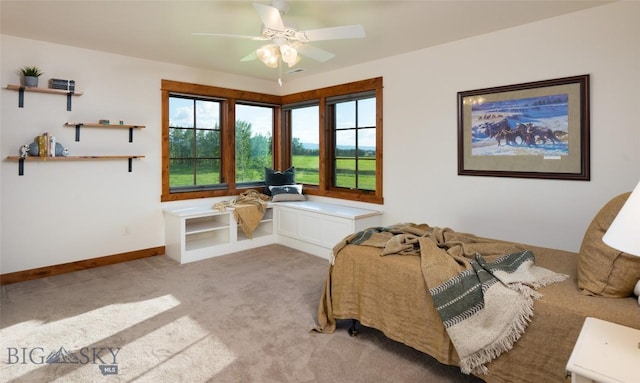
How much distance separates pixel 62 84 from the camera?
3840 mm

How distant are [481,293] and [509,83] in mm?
2367

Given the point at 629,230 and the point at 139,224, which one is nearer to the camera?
the point at 629,230

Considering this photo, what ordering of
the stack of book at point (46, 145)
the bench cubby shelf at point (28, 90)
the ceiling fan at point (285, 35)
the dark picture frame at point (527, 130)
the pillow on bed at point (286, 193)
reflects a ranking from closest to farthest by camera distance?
the ceiling fan at point (285, 35) < the dark picture frame at point (527, 130) < the bench cubby shelf at point (28, 90) < the stack of book at point (46, 145) < the pillow on bed at point (286, 193)

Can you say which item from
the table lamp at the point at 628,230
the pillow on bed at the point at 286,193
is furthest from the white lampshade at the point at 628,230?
the pillow on bed at the point at 286,193

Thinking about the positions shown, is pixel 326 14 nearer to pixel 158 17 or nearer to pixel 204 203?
pixel 158 17

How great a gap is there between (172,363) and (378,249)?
148 cm

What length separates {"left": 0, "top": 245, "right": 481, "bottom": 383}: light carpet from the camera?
215 centimetres

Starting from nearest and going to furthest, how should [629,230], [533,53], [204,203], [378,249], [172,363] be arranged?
[629,230] < [172,363] < [378,249] < [533,53] < [204,203]

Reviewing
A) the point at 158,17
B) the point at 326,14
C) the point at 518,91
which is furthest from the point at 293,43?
the point at 518,91

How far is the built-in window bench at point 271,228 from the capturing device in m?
4.36

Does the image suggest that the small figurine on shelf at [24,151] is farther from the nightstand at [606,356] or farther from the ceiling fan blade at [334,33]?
the nightstand at [606,356]

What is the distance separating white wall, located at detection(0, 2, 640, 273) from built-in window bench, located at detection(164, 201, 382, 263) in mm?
397

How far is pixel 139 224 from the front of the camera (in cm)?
453

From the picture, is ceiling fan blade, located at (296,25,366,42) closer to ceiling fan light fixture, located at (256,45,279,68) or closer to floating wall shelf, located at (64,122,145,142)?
ceiling fan light fixture, located at (256,45,279,68)
